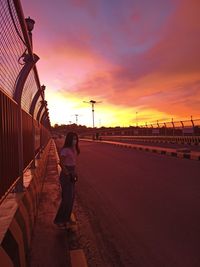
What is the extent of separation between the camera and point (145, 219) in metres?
5.59

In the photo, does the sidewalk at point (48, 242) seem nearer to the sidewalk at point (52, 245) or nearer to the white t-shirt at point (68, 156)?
the sidewalk at point (52, 245)

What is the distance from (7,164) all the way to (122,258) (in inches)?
72.5

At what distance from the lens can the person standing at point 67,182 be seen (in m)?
5.00

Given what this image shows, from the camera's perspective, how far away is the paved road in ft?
13.2

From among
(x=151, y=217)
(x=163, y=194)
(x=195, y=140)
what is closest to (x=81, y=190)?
(x=163, y=194)

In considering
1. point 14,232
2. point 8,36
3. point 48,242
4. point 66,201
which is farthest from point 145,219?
point 8,36

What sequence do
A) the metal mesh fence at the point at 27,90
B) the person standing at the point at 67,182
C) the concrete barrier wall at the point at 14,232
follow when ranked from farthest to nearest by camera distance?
the metal mesh fence at the point at 27,90 < the person standing at the point at 67,182 < the concrete barrier wall at the point at 14,232

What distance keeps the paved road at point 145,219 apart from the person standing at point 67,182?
0.52 metres

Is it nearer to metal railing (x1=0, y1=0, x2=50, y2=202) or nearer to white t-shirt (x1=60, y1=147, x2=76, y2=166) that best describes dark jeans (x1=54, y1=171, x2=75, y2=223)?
white t-shirt (x1=60, y1=147, x2=76, y2=166)

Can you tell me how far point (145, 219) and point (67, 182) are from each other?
5.02 feet

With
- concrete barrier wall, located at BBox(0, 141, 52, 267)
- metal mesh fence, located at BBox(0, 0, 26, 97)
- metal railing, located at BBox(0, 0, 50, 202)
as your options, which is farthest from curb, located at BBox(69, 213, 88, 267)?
metal mesh fence, located at BBox(0, 0, 26, 97)

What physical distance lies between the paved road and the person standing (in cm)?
52

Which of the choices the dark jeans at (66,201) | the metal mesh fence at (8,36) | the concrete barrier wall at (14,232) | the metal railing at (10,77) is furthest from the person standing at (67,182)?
the metal mesh fence at (8,36)

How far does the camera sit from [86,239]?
4.64m
